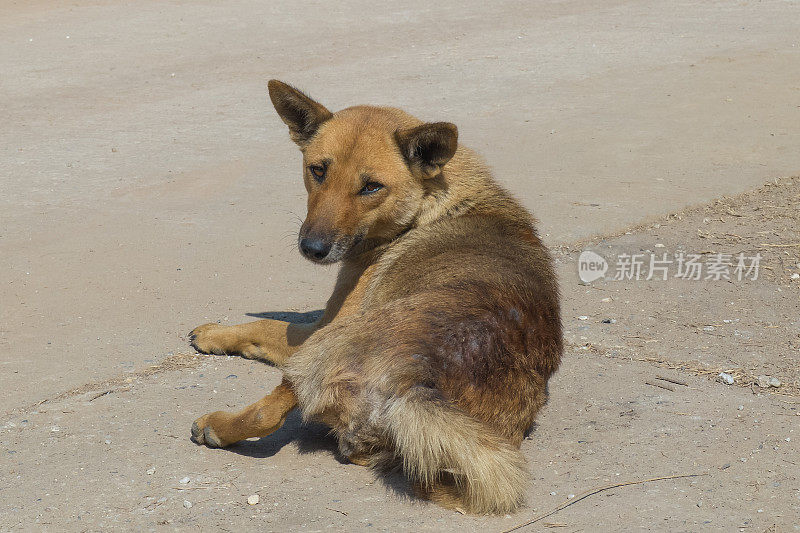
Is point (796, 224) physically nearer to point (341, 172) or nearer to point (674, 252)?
point (674, 252)

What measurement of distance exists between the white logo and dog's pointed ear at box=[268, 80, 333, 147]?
7.82 feet

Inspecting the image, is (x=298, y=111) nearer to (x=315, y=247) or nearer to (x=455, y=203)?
(x=315, y=247)

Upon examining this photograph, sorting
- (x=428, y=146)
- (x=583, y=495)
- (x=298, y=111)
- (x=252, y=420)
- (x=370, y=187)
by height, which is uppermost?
(x=298, y=111)

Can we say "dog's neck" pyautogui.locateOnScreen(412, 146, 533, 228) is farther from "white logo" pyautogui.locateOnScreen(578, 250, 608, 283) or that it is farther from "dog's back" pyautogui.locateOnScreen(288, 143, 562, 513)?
"white logo" pyautogui.locateOnScreen(578, 250, 608, 283)

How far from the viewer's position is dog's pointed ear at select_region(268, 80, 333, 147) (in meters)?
4.89

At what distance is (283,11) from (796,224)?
9.70 meters


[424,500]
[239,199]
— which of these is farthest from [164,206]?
[424,500]

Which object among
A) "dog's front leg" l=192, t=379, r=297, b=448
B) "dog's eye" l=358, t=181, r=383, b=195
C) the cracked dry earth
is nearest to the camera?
the cracked dry earth

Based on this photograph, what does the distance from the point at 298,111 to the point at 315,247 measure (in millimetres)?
882

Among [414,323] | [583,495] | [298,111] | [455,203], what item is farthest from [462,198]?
[583,495]

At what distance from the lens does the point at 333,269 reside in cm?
662

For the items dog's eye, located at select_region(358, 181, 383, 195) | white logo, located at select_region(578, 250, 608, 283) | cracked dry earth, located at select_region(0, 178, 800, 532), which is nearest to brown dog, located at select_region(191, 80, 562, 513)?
dog's eye, located at select_region(358, 181, 383, 195)

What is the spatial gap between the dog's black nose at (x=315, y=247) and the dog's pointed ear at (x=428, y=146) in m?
0.62

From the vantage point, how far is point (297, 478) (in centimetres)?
394
